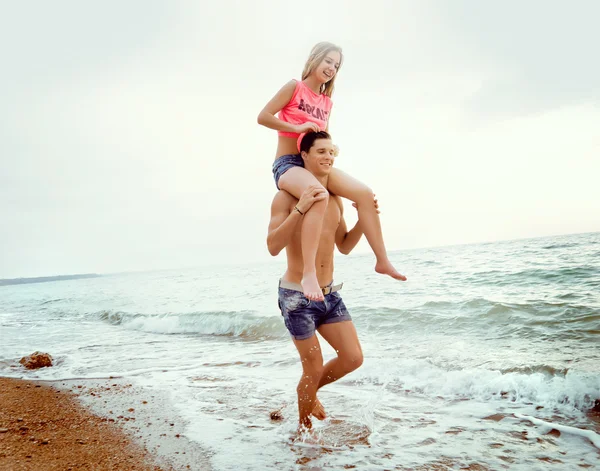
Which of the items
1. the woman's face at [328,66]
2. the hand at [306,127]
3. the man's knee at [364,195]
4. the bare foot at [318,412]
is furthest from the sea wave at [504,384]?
the woman's face at [328,66]

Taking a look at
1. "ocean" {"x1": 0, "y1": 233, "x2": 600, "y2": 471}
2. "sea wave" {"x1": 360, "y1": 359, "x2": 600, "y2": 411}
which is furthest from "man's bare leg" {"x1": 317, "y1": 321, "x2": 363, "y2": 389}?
"sea wave" {"x1": 360, "y1": 359, "x2": 600, "y2": 411}

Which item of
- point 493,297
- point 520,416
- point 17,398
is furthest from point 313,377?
point 493,297

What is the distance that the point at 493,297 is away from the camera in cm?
1052

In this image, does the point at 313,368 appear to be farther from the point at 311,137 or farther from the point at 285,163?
the point at 311,137

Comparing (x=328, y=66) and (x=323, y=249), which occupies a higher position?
(x=328, y=66)

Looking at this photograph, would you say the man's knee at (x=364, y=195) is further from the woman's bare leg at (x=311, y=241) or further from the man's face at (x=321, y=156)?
the woman's bare leg at (x=311, y=241)

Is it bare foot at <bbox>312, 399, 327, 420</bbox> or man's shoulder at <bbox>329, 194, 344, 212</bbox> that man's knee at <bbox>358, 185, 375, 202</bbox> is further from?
bare foot at <bbox>312, 399, 327, 420</bbox>

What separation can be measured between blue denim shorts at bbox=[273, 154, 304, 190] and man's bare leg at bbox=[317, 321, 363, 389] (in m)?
1.22

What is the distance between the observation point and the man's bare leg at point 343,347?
3.68 meters

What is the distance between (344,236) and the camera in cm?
396

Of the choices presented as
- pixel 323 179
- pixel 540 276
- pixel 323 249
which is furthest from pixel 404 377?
pixel 540 276

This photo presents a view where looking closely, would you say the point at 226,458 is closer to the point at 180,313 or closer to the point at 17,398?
the point at 17,398

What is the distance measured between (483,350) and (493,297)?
12.9 feet

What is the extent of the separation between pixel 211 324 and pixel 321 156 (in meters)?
10.1
